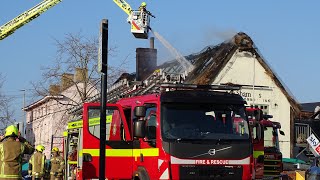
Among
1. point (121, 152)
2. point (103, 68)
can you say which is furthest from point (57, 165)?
point (103, 68)

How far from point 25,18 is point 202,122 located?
19243 millimetres

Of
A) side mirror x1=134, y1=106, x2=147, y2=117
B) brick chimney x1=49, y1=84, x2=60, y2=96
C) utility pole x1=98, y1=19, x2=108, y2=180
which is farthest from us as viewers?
brick chimney x1=49, y1=84, x2=60, y2=96

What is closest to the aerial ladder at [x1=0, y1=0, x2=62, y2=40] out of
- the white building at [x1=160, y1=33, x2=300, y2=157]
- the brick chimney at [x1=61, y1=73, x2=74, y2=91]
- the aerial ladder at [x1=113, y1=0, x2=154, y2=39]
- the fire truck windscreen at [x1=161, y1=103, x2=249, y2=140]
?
the brick chimney at [x1=61, y1=73, x2=74, y2=91]

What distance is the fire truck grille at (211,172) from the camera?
11680mm

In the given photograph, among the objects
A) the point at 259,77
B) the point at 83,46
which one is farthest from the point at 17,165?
the point at 259,77

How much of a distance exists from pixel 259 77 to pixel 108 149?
2562 cm

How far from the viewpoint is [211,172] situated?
465 inches

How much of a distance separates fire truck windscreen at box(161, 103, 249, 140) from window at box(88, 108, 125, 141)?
1.88 m

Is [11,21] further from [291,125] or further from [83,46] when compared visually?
[291,125]

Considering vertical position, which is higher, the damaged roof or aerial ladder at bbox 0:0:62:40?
aerial ladder at bbox 0:0:62:40

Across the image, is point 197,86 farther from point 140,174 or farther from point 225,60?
point 225,60

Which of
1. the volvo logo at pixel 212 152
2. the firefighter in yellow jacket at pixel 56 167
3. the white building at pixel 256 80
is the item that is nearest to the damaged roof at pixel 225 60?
the white building at pixel 256 80

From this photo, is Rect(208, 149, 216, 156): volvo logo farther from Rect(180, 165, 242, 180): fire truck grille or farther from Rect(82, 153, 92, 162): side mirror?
Rect(82, 153, 92, 162): side mirror

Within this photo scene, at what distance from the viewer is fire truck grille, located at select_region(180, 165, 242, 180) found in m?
11.7
